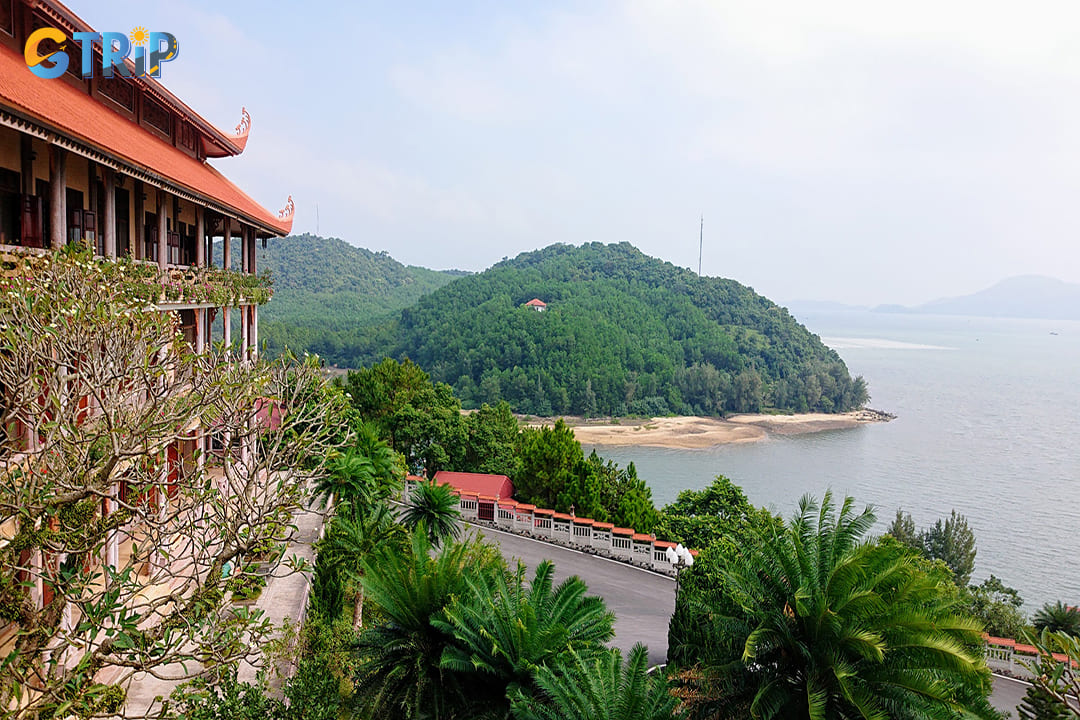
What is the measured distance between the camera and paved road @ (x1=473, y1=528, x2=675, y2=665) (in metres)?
16.3

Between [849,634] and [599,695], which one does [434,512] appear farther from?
[849,634]

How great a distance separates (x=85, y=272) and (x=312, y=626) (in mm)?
8453

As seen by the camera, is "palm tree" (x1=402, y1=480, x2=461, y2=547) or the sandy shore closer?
"palm tree" (x1=402, y1=480, x2=461, y2=547)

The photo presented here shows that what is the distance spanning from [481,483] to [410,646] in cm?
1777

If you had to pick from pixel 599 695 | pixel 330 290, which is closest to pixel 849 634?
pixel 599 695

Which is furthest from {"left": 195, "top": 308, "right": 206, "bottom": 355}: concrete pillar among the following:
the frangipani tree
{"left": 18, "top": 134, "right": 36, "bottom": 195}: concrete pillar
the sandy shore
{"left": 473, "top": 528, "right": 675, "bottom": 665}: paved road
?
the sandy shore

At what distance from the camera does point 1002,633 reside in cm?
2239

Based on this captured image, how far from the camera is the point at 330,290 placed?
5576 inches

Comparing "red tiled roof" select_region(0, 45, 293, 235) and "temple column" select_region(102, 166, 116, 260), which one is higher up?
"red tiled roof" select_region(0, 45, 293, 235)

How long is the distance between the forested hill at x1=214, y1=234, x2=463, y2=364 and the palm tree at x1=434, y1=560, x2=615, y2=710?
258ft

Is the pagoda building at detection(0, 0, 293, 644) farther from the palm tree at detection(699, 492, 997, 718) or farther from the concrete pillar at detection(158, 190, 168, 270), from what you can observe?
the palm tree at detection(699, 492, 997, 718)

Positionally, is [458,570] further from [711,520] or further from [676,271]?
→ [676,271]

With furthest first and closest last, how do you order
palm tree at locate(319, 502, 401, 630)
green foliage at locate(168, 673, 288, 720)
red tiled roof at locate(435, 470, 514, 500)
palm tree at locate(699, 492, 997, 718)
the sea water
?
the sea water, red tiled roof at locate(435, 470, 514, 500), palm tree at locate(319, 502, 401, 630), green foliage at locate(168, 673, 288, 720), palm tree at locate(699, 492, 997, 718)

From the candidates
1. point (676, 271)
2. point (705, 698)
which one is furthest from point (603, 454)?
point (676, 271)
